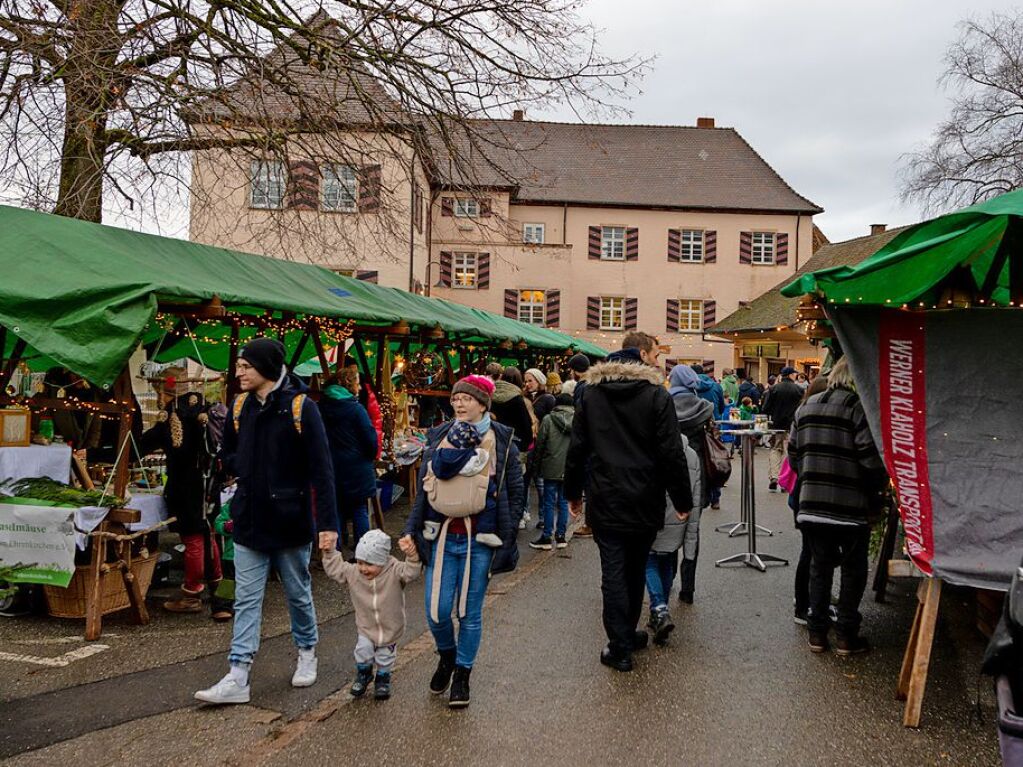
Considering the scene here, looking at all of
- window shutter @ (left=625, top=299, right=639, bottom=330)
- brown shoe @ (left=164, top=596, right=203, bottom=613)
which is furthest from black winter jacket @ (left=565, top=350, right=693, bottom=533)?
window shutter @ (left=625, top=299, right=639, bottom=330)

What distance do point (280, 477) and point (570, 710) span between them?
6.23 ft

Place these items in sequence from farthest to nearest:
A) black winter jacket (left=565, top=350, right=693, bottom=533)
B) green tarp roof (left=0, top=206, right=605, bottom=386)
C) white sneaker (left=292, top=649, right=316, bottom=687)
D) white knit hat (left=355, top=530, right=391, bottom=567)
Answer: green tarp roof (left=0, top=206, right=605, bottom=386)
black winter jacket (left=565, top=350, right=693, bottom=533)
white sneaker (left=292, top=649, right=316, bottom=687)
white knit hat (left=355, top=530, right=391, bottom=567)

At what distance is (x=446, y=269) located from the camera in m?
34.9

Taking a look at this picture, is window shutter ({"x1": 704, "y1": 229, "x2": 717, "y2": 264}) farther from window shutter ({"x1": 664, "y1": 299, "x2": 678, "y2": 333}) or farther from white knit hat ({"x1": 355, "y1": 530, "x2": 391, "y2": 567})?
white knit hat ({"x1": 355, "y1": 530, "x2": 391, "y2": 567})

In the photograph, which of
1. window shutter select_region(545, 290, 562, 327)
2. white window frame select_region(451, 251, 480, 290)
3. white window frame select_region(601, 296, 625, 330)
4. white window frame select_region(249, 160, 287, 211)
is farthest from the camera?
white window frame select_region(601, 296, 625, 330)

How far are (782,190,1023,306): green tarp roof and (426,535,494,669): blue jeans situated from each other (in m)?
2.45

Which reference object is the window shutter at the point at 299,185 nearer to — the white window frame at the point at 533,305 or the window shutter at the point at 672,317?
the white window frame at the point at 533,305

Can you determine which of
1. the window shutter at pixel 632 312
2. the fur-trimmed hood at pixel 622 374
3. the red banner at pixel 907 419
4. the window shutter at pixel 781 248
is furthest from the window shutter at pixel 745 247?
the fur-trimmed hood at pixel 622 374

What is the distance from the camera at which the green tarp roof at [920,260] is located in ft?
13.6

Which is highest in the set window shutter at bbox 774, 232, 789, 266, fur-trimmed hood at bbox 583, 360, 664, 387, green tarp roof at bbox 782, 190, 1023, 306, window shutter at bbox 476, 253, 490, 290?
window shutter at bbox 774, 232, 789, 266

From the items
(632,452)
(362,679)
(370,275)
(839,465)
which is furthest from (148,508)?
(370,275)

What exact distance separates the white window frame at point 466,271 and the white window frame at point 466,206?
22.6 m

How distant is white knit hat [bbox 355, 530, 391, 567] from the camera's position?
13.7ft

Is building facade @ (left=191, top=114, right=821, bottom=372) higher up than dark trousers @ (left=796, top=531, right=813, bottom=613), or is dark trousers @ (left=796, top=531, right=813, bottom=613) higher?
building facade @ (left=191, top=114, right=821, bottom=372)
